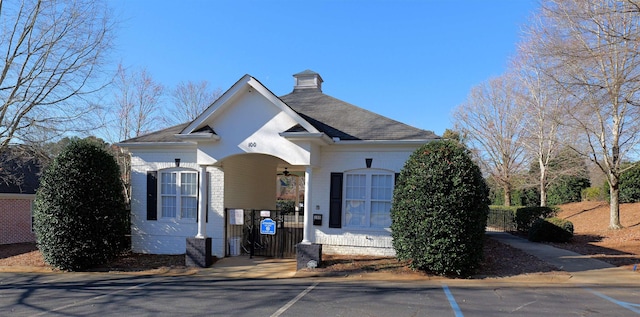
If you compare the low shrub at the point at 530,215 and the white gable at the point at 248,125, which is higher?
the white gable at the point at 248,125

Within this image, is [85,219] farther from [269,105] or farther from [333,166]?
[333,166]

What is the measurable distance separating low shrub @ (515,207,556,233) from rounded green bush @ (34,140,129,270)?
728 inches

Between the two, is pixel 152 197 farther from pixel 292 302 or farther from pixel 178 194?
pixel 292 302

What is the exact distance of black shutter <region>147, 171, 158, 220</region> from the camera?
12.1 m

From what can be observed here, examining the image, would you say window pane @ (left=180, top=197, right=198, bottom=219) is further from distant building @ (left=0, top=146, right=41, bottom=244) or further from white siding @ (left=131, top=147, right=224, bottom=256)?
distant building @ (left=0, top=146, right=41, bottom=244)

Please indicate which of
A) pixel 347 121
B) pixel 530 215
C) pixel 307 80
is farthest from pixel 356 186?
pixel 530 215

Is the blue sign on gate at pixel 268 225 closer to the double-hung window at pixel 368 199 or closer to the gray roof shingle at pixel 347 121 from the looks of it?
the double-hung window at pixel 368 199

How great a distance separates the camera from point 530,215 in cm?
1900

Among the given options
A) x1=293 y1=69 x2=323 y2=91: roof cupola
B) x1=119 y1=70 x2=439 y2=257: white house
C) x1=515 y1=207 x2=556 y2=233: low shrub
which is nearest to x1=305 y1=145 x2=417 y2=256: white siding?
x1=119 y1=70 x2=439 y2=257: white house

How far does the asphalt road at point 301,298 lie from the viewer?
6.53 m

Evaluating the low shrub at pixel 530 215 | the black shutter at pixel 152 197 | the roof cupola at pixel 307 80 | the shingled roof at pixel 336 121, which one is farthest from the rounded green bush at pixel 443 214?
the low shrub at pixel 530 215

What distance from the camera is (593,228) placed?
19156mm

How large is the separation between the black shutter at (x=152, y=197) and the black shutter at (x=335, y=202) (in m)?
5.71

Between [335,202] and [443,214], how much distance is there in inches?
144
